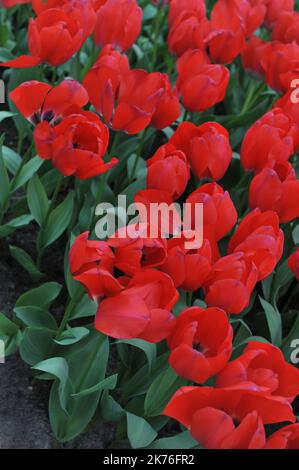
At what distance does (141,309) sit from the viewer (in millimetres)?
1023

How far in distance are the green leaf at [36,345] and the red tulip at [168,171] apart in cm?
31

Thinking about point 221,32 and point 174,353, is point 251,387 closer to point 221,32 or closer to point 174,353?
point 174,353

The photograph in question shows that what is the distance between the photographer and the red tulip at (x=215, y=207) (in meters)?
1.23

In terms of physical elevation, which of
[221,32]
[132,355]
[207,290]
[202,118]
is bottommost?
[132,355]

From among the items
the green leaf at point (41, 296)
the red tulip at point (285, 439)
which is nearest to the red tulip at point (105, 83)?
the green leaf at point (41, 296)

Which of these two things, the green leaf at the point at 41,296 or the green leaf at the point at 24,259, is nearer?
the green leaf at the point at 41,296

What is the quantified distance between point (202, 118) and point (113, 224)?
56 centimetres

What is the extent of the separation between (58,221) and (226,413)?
0.69m

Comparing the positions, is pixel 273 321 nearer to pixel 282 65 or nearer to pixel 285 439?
pixel 285 439

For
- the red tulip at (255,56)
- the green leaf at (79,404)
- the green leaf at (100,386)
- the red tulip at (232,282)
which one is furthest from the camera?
the red tulip at (255,56)

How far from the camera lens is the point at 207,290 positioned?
3.91 ft

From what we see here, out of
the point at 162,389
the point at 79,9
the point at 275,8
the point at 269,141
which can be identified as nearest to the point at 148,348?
the point at 162,389

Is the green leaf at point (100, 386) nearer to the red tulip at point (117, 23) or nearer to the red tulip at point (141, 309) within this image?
the red tulip at point (141, 309)

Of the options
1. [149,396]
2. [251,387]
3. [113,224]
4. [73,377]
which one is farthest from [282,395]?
[113,224]
